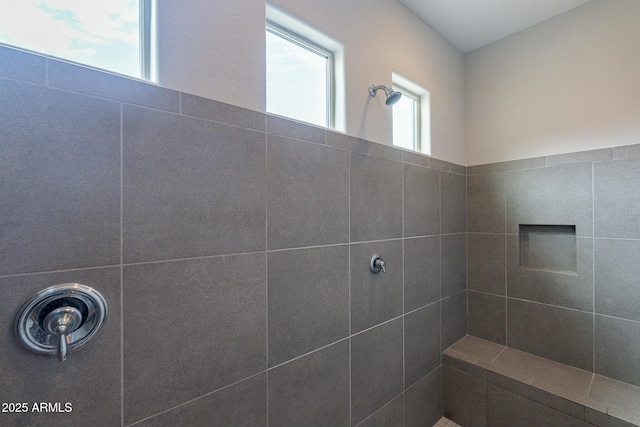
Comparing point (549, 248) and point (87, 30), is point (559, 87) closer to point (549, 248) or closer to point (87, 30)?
point (549, 248)

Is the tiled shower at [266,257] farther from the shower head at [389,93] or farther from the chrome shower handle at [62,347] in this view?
the shower head at [389,93]

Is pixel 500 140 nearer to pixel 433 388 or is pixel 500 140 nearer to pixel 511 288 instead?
pixel 511 288

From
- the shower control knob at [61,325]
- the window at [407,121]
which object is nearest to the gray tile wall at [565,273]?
the window at [407,121]

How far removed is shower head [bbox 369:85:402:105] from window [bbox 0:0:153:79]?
3.42 ft

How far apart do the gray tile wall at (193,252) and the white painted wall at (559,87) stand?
3.78 ft

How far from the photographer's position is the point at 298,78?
133cm

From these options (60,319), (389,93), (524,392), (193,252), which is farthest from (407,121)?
(60,319)

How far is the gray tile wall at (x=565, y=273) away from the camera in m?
1.58

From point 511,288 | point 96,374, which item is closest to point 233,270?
point 96,374

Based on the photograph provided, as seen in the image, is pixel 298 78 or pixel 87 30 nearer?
pixel 87 30

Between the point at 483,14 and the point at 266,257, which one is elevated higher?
the point at 483,14

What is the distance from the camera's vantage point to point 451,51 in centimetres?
217

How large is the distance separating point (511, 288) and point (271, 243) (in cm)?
191

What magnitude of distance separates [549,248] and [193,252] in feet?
7.36
